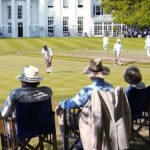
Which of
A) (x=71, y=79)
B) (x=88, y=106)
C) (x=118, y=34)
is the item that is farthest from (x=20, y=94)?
(x=118, y=34)

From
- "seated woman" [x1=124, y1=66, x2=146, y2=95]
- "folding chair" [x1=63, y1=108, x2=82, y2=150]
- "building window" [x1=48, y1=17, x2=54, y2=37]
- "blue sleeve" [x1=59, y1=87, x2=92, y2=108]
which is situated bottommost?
"folding chair" [x1=63, y1=108, x2=82, y2=150]

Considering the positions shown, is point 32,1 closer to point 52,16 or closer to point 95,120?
point 52,16

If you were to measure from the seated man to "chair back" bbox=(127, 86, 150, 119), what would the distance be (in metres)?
1.50

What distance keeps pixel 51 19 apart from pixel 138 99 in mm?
79001

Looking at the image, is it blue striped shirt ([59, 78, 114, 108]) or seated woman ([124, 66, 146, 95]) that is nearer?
blue striped shirt ([59, 78, 114, 108])

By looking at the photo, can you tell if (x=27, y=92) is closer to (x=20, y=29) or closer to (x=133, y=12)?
(x=133, y=12)

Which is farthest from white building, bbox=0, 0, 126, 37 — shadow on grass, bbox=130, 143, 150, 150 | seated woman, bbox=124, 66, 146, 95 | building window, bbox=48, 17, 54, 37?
seated woman, bbox=124, 66, 146, 95

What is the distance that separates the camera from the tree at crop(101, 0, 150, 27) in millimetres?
28547

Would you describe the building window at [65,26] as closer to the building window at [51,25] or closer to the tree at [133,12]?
the building window at [51,25]

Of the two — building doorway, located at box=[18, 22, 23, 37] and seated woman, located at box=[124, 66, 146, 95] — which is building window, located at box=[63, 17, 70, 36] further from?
seated woman, located at box=[124, 66, 146, 95]

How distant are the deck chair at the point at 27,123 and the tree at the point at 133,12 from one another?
2207 centimetres

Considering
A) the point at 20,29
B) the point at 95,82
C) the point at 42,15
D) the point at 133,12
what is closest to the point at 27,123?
the point at 95,82

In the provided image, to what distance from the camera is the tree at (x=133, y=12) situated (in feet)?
93.7

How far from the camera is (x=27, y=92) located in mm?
6531
